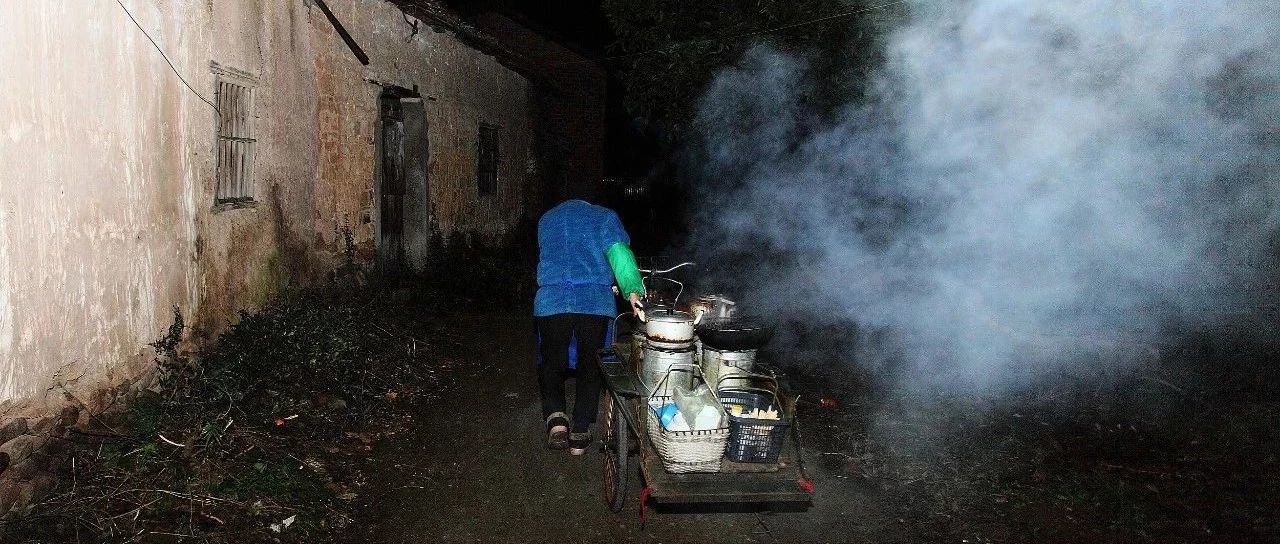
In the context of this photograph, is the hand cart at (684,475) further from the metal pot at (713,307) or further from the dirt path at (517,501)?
the metal pot at (713,307)

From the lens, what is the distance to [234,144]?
7.46 metres

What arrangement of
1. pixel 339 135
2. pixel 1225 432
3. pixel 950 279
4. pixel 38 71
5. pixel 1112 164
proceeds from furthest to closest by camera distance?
pixel 339 135 → pixel 950 279 → pixel 1112 164 → pixel 1225 432 → pixel 38 71

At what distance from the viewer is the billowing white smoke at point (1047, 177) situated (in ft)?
19.9

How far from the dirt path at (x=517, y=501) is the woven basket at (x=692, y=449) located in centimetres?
73

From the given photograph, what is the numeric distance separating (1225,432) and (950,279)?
2.38 meters

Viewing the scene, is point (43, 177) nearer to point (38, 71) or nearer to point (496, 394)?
point (38, 71)

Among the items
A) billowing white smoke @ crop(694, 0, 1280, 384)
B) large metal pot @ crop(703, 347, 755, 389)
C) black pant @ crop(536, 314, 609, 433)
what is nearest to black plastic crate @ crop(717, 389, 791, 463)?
large metal pot @ crop(703, 347, 755, 389)

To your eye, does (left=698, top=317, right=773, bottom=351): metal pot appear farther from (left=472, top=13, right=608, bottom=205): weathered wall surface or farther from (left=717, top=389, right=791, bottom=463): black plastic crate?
(left=472, top=13, right=608, bottom=205): weathered wall surface

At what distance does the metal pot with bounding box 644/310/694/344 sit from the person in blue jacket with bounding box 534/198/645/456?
79cm

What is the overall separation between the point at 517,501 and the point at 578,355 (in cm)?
106

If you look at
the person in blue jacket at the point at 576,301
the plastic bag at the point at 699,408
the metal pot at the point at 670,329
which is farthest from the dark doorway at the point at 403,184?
the plastic bag at the point at 699,408

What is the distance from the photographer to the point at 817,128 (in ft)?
30.0

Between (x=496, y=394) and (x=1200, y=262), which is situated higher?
(x=1200, y=262)

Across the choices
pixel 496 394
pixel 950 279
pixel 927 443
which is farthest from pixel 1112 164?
pixel 496 394
